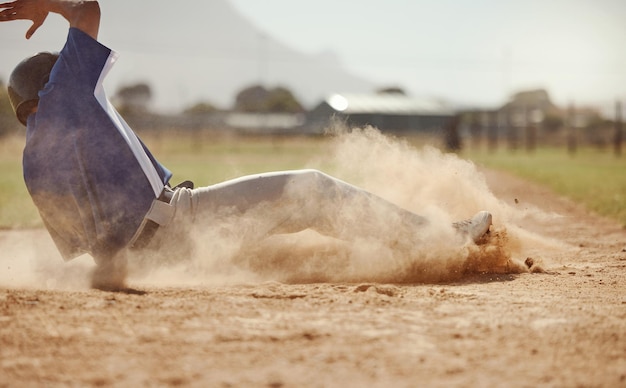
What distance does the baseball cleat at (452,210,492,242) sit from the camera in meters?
4.40

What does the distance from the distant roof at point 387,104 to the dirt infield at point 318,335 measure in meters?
51.5

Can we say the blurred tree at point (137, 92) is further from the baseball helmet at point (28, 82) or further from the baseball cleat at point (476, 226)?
the baseball cleat at point (476, 226)

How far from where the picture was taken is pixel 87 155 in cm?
394

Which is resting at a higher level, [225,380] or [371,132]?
[371,132]

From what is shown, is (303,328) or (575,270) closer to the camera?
(303,328)

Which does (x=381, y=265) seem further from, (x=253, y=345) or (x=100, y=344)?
(x=100, y=344)

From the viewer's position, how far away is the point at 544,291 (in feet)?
13.2

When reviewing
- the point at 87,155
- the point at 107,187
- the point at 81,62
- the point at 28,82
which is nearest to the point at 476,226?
the point at 107,187

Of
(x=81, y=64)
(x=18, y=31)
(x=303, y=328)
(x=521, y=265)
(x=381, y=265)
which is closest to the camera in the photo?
(x=303, y=328)

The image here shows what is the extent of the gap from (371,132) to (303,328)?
2.76 meters

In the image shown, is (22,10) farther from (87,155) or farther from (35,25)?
(87,155)

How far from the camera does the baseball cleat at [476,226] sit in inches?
173

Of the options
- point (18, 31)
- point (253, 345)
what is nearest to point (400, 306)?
point (253, 345)

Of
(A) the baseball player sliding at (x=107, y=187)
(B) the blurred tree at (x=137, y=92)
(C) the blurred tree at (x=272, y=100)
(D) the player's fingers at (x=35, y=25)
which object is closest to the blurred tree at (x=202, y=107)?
(C) the blurred tree at (x=272, y=100)
